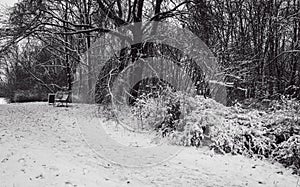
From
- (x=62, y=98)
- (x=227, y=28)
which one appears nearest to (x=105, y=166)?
(x=227, y=28)

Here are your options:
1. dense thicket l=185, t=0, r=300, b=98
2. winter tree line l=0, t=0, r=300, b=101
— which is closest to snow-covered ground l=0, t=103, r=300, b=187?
winter tree line l=0, t=0, r=300, b=101

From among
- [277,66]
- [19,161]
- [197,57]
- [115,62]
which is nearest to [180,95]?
[197,57]

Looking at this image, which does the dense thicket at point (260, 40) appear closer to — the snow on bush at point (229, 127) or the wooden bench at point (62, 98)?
the snow on bush at point (229, 127)

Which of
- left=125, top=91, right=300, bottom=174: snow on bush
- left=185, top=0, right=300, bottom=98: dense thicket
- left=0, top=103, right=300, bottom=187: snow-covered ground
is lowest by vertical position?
left=0, top=103, right=300, bottom=187: snow-covered ground

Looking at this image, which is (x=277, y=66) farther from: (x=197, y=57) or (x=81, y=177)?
(x=81, y=177)

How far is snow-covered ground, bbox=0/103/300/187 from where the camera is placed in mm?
3758

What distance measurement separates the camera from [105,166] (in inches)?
177

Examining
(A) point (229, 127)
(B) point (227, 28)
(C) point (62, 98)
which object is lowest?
(A) point (229, 127)

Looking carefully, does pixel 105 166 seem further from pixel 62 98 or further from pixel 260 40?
pixel 260 40

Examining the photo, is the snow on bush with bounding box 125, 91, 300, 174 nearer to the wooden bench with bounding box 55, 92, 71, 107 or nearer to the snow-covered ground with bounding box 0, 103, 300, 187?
the snow-covered ground with bounding box 0, 103, 300, 187

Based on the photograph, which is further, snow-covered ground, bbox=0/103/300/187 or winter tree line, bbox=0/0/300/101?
winter tree line, bbox=0/0/300/101

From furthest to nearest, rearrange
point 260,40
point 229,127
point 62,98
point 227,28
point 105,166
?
point 62,98 → point 260,40 → point 227,28 → point 229,127 → point 105,166

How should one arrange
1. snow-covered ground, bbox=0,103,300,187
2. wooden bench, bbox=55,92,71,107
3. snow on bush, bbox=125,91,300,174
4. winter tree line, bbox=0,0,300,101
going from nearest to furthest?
snow-covered ground, bbox=0,103,300,187, snow on bush, bbox=125,91,300,174, winter tree line, bbox=0,0,300,101, wooden bench, bbox=55,92,71,107

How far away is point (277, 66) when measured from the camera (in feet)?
38.3
